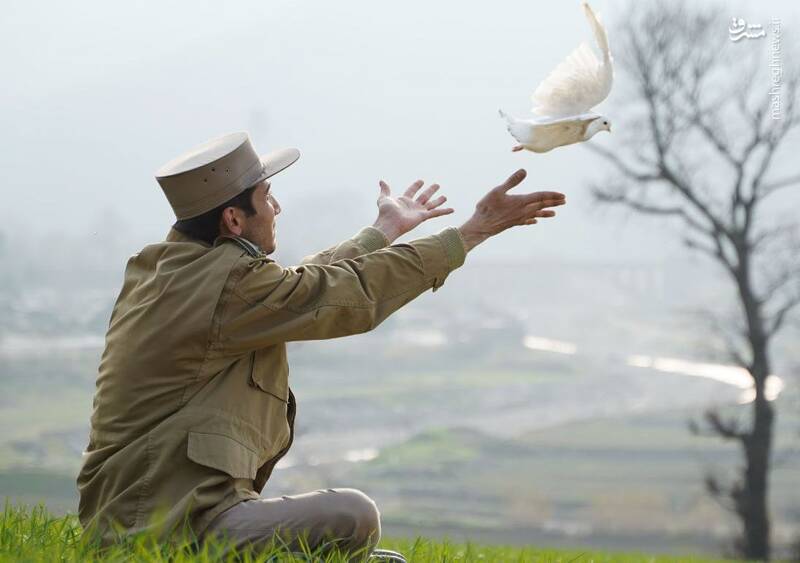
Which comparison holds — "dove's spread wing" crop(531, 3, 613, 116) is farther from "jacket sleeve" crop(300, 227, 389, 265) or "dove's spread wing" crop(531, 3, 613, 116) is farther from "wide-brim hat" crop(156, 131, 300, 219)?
"wide-brim hat" crop(156, 131, 300, 219)

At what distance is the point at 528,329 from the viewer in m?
49.1

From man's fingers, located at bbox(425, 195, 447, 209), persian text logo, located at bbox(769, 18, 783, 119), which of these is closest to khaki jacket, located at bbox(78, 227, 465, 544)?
man's fingers, located at bbox(425, 195, 447, 209)

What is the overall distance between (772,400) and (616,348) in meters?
36.4

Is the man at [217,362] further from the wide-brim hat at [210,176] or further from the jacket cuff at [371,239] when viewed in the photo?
the jacket cuff at [371,239]

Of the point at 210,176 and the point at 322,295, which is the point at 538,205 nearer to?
the point at 322,295

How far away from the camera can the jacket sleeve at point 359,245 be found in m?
3.44

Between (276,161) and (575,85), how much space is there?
3.29 ft

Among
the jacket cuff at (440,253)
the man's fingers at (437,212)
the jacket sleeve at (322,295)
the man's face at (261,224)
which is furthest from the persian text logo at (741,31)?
the man's face at (261,224)

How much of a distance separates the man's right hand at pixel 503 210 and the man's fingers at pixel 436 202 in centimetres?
33

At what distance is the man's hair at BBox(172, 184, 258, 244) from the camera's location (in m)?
3.04

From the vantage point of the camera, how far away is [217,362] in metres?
2.91

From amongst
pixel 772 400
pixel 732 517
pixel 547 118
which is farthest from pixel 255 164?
pixel 732 517

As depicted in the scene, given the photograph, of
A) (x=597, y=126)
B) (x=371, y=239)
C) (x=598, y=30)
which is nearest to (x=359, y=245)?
(x=371, y=239)

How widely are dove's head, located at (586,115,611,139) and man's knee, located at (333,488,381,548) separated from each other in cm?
133
